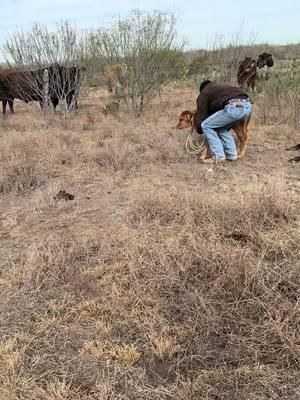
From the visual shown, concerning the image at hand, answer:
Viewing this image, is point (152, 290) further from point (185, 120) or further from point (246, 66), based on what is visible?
point (246, 66)

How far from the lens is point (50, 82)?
41.4 feet

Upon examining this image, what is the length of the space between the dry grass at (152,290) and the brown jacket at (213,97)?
1.26 m

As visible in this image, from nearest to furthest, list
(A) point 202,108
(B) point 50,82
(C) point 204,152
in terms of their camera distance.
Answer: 1. (A) point 202,108
2. (C) point 204,152
3. (B) point 50,82

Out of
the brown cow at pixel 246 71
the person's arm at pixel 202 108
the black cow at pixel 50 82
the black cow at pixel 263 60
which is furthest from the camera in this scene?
the black cow at pixel 263 60

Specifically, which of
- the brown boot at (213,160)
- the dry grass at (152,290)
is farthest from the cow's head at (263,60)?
the dry grass at (152,290)

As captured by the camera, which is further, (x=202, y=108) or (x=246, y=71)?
(x=246, y=71)

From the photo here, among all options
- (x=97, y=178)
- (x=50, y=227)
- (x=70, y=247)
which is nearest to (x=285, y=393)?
(x=70, y=247)

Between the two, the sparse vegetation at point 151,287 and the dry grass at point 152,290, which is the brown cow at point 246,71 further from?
Answer: the dry grass at point 152,290

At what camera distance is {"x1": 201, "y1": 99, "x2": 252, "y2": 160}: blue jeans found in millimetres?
6613

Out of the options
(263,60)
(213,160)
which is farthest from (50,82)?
(263,60)

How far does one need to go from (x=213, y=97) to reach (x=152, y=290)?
4.27 m

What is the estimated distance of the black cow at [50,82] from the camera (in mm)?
12492

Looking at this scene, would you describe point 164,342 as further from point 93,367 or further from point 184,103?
point 184,103

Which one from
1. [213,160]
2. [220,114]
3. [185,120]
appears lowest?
[213,160]
